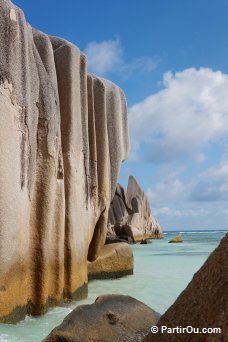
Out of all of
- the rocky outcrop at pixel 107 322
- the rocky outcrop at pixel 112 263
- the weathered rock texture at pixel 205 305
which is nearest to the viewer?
the weathered rock texture at pixel 205 305

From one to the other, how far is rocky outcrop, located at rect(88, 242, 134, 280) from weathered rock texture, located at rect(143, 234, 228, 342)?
→ 5553mm

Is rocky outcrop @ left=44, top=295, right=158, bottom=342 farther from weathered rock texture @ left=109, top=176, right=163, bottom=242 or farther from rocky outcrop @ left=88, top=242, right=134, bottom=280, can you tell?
weathered rock texture @ left=109, top=176, right=163, bottom=242

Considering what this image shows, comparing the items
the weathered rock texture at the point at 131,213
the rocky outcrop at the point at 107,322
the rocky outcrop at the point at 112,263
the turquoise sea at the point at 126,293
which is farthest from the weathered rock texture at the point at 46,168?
the weathered rock texture at the point at 131,213

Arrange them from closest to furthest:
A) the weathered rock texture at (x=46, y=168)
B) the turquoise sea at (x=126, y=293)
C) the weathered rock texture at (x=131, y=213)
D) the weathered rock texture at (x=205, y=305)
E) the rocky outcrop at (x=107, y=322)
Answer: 1. the weathered rock texture at (x=205, y=305)
2. the rocky outcrop at (x=107, y=322)
3. the turquoise sea at (x=126, y=293)
4. the weathered rock texture at (x=46, y=168)
5. the weathered rock texture at (x=131, y=213)

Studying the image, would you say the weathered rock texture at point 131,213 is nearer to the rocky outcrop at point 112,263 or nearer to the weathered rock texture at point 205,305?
the rocky outcrop at point 112,263

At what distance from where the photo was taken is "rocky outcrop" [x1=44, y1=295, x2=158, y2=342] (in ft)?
8.91

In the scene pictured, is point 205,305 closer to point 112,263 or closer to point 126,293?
point 126,293

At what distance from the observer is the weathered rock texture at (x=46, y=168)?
3816mm

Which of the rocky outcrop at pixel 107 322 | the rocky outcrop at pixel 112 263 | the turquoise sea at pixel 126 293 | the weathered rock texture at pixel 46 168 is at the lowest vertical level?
the turquoise sea at pixel 126 293

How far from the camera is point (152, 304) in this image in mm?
4871

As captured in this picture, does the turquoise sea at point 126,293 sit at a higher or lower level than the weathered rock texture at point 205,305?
lower

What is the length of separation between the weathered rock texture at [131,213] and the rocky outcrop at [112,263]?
16.3m

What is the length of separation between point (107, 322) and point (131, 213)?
82.0ft

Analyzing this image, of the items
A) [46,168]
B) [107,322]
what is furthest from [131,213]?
[107,322]
